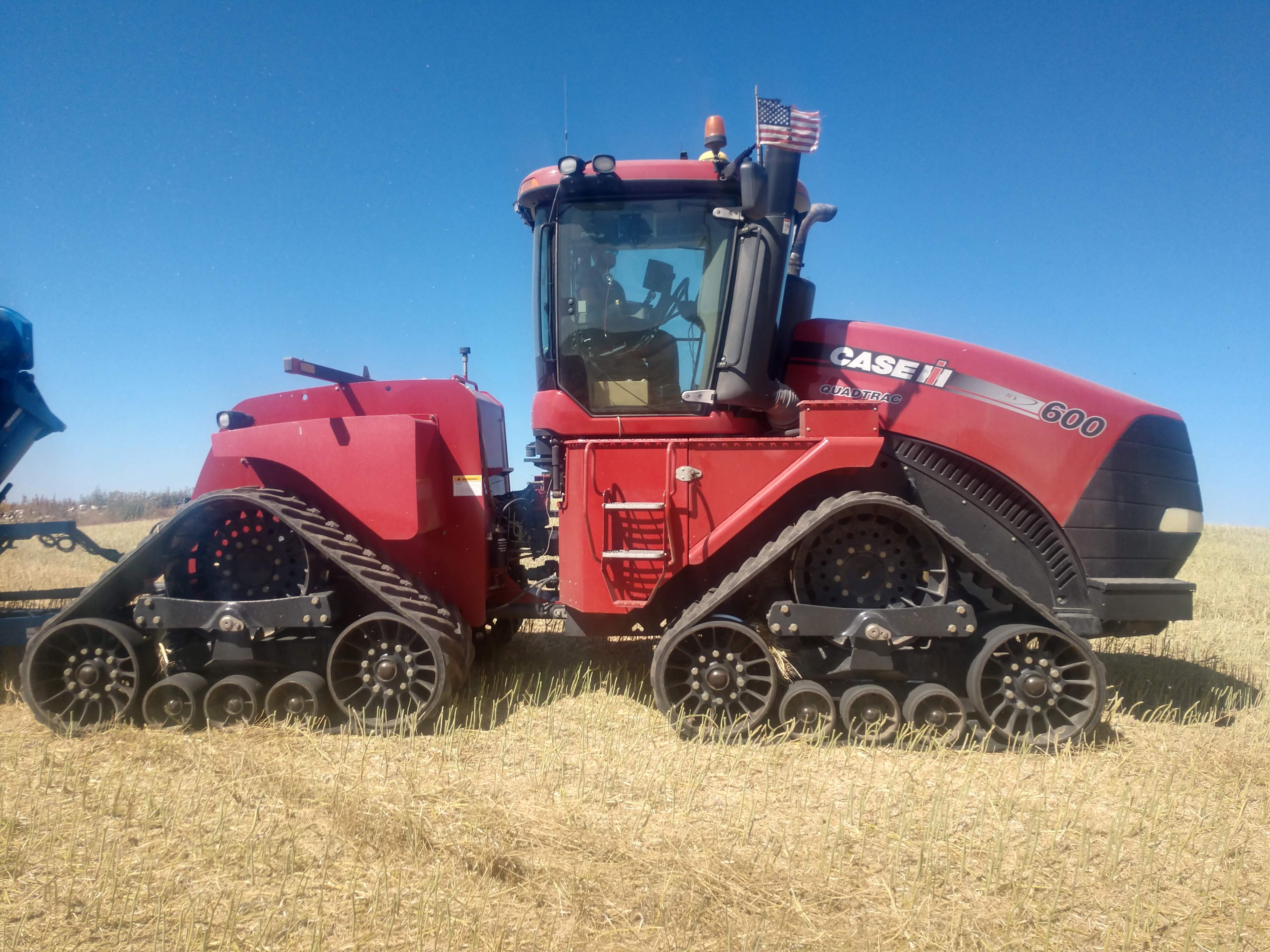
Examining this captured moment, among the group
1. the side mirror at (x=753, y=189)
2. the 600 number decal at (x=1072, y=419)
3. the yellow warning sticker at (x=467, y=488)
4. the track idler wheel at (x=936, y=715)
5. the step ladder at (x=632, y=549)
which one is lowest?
the track idler wheel at (x=936, y=715)

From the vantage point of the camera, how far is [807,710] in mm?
4082

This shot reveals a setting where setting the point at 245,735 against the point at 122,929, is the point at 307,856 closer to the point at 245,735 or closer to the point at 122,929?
the point at 122,929

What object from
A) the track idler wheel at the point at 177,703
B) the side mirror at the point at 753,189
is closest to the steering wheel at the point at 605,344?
the side mirror at the point at 753,189

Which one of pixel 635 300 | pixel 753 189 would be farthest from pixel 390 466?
pixel 753 189

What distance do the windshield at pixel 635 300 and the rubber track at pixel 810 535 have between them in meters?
1.07

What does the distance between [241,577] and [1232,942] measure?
4.94 m

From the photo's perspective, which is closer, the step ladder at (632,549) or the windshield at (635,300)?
the step ladder at (632,549)

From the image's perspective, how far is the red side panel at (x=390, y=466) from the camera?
4.33 m

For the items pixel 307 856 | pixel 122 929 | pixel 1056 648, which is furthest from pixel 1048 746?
pixel 122 929

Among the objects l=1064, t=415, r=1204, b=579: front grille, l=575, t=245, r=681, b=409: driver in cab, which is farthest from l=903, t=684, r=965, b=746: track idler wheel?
l=575, t=245, r=681, b=409: driver in cab

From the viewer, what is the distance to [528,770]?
3781mm

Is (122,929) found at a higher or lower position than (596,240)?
lower

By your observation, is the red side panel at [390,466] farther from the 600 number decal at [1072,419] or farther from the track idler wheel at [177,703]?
the 600 number decal at [1072,419]

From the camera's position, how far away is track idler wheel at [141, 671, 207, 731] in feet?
13.9
